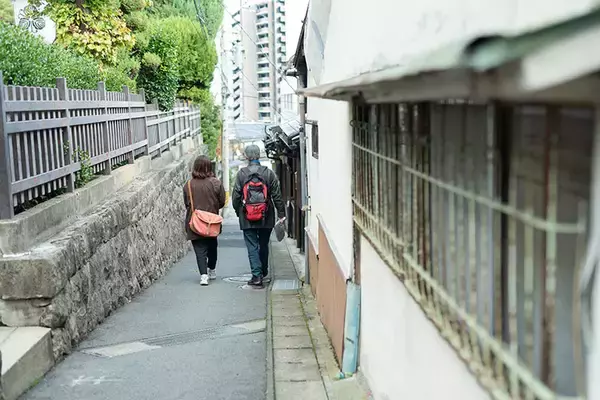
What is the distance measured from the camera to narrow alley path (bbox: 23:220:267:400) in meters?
5.21

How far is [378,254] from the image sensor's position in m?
4.25

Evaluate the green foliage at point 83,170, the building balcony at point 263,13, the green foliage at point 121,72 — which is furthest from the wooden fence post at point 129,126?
the building balcony at point 263,13

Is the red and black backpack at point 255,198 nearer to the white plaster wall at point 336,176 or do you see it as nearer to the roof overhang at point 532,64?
the white plaster wall at point 336,176

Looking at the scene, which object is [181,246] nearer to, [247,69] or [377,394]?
[377,394]

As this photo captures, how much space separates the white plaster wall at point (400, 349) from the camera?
2746mm

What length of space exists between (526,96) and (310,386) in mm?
4298

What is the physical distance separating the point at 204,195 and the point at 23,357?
16.0ft

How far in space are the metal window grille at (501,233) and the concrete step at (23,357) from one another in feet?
9.53

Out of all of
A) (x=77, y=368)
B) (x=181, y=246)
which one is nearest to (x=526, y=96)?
(x=77, y=368)

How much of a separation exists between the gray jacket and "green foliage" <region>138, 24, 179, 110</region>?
27.9 feet

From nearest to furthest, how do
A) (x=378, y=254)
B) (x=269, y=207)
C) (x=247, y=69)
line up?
(x=378, y=254), (x=269, y=207), (x=247, y=69)

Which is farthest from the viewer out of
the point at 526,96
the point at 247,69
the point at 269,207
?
the point at 247,69

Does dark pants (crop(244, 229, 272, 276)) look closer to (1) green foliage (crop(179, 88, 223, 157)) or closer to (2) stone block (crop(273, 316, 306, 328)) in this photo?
(2) stone block (crop(273, 316, 306, 328))

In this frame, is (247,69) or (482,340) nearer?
(482,340)
